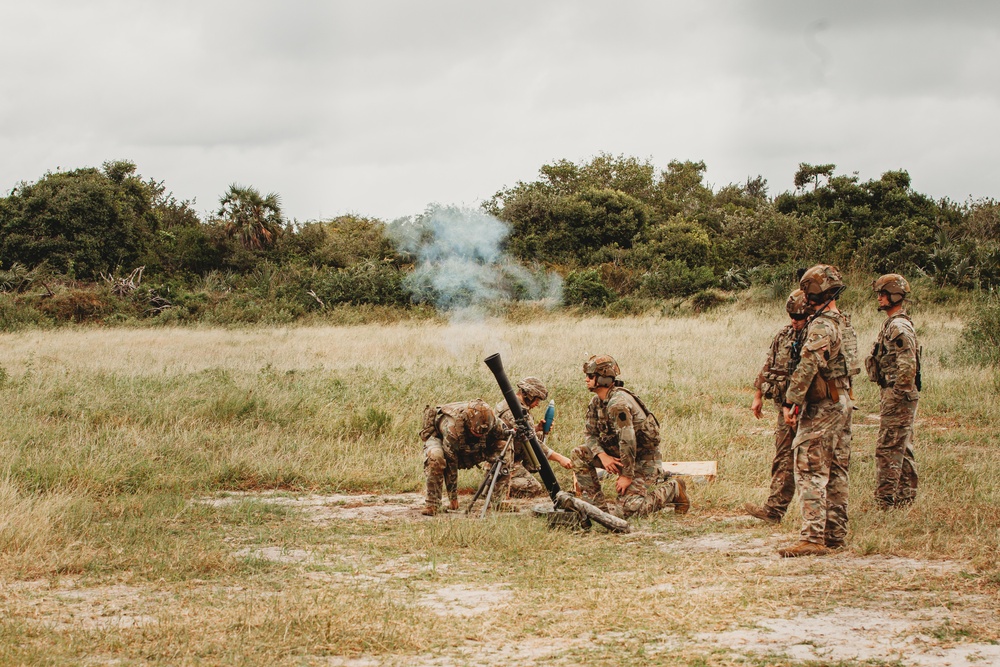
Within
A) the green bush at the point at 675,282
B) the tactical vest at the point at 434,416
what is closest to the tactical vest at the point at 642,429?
the tactical vest at the point at 434,416

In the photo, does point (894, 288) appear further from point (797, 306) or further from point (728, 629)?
point (728, 629)

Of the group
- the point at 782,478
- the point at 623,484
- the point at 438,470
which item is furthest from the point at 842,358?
the point at 438,470

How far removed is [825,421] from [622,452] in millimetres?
1709

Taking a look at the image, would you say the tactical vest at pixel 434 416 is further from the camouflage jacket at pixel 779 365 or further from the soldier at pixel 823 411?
the soldier at pixel 823 411

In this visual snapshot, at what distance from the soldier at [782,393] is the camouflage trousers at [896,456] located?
814 millimetres

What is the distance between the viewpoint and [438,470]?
7.72 m

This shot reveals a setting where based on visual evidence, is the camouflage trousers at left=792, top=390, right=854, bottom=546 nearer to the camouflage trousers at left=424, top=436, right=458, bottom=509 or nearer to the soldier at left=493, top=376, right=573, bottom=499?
the soldier at left=493, top=376, right=573, bottom=499

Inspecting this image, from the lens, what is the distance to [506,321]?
21234 mm

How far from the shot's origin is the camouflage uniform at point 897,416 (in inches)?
287

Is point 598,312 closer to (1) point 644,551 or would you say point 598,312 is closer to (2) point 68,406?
(2) point 68,406

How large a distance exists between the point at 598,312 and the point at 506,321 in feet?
13.7

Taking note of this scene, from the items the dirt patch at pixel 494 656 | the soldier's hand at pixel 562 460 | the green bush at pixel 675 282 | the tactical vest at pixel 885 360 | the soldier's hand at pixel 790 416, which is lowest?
the dirt patch at pixel 494 656

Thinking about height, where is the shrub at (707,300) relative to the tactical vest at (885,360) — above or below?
above

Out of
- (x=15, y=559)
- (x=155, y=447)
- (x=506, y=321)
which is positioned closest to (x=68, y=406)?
(x=155, y=447)
